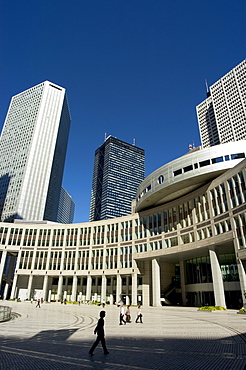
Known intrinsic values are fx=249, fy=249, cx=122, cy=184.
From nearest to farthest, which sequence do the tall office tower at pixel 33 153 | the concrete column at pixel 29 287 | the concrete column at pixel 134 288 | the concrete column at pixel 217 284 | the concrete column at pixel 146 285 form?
the concrete column at pixel 217 284
the concrete column at pixel 146 285
the concrete column at pixel 134 288
the concrete column at pixel 29 287
the tall office tower at pixel 33 153

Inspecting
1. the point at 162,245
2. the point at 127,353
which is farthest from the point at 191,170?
the point at 127,353

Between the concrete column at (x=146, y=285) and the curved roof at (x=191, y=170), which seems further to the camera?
the concrete column at (x=146, y=285)

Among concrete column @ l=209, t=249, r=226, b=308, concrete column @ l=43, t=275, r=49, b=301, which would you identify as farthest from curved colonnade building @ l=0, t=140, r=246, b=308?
concrete column @ l=43, t=275, r=49, b=301

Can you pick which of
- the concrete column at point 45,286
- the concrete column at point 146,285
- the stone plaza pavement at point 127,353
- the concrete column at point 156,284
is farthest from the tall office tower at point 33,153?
the stone plaza pavement at point 127,353

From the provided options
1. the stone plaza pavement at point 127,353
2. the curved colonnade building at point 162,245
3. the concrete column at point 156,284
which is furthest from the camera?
the concrete column at point 156,284

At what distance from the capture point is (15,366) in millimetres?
8234

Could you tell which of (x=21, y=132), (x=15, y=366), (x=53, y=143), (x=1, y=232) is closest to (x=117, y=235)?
(x=1, y=232)

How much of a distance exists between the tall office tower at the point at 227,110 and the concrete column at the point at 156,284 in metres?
129

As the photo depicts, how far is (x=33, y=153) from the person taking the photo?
163 meters

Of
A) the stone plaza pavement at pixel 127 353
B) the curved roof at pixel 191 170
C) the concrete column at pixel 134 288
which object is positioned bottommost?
the stone plaza pavement at pixel 127 353

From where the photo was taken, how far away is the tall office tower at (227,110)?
16425cm

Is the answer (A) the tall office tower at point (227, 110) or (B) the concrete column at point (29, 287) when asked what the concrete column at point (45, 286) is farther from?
(A) the tall office tower at point (227, 110)

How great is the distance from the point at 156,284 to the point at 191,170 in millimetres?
27703

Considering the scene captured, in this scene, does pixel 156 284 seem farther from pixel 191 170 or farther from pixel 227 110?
pixel 227 110
